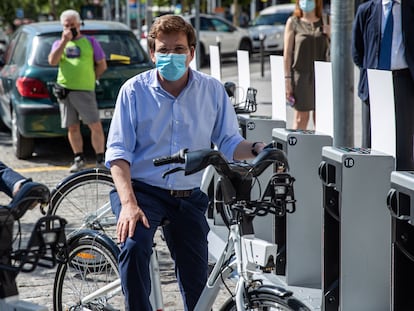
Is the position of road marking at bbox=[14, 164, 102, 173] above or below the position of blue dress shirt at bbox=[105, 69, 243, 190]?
below

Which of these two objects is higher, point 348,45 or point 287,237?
point 348,45

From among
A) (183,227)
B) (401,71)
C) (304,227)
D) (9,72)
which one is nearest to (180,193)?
(183,227)

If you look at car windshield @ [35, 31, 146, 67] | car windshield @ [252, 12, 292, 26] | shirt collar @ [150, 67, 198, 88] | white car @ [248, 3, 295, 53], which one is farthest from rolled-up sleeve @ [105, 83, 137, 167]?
car windshield @ [252, 12, 292, 26]

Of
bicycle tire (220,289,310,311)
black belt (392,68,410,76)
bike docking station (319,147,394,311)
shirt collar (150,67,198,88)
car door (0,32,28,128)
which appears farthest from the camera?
car door (0,32,28,128)

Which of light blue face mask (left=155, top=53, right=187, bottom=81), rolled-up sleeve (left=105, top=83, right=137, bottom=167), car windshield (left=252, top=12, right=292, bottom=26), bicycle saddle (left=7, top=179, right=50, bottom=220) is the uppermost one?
car windshield (left=252, top=12, right=292, bottom=26)

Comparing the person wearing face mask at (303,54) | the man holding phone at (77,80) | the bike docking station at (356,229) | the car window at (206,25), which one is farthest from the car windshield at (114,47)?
the car window at (206,25)

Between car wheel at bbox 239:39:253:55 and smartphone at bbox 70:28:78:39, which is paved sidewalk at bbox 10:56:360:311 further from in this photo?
car wheel at bbox 239:39:253:55

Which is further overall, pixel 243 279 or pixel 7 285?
pixel 243 279

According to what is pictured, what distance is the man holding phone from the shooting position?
993 centimetres

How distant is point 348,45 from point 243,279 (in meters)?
4.37

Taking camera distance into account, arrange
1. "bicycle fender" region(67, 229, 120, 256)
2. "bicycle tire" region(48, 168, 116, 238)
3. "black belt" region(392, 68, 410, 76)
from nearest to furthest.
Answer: "bicycle fender" region(67, 229, 120, 256)
"bicycle tire" region(48, 168, 116, 238)
"black belt" region(392, 68, 410, 76)

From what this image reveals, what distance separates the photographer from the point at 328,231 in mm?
4848

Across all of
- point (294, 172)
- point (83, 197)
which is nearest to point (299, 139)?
point (294, 172)

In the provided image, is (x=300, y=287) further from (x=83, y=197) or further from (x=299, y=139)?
(x=83, y=197)
